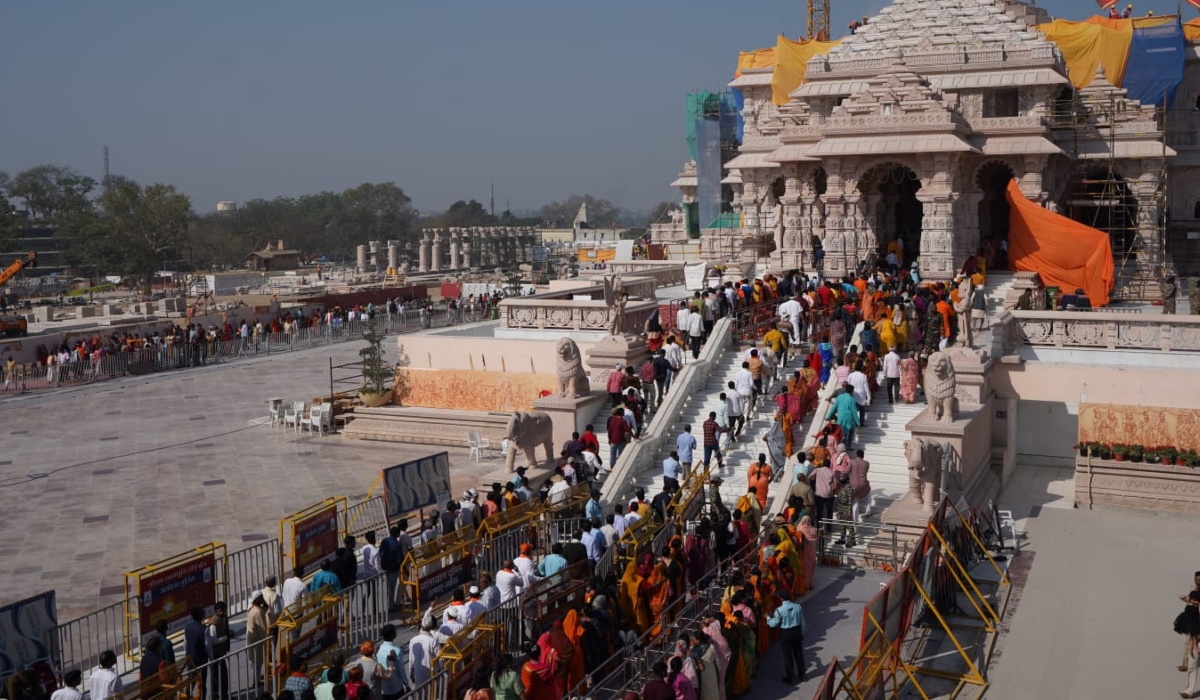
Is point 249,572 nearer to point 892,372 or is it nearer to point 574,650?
point 574,650

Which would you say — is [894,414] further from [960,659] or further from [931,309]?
[960,659]

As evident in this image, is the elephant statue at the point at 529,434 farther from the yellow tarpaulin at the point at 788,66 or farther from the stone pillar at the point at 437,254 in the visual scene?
the stone pillar at the point at 437,254

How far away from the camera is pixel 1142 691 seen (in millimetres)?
11961

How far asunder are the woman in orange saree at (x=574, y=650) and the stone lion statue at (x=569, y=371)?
28.7ft

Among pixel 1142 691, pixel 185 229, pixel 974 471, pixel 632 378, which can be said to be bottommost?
pixel 1142 691

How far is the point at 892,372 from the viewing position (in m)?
19.0

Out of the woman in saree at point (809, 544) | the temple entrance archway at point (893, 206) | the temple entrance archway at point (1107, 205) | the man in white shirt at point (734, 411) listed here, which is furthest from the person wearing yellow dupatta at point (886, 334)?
the temple entrance archway at point (1107, 205)

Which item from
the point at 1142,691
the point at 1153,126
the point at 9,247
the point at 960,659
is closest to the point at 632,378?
the point at 960,659

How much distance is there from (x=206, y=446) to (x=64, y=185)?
101 m

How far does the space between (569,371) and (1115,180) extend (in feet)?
67.9

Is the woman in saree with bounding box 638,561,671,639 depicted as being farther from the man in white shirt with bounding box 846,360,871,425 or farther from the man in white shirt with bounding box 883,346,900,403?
the man in white shirt with bounding box 883,346,900,403

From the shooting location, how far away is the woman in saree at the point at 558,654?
10877 millimetres

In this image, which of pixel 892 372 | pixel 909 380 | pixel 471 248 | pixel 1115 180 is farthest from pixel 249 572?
pixel 471 248

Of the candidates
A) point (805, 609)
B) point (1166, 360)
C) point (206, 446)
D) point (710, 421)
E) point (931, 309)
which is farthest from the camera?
point (206, 446)
